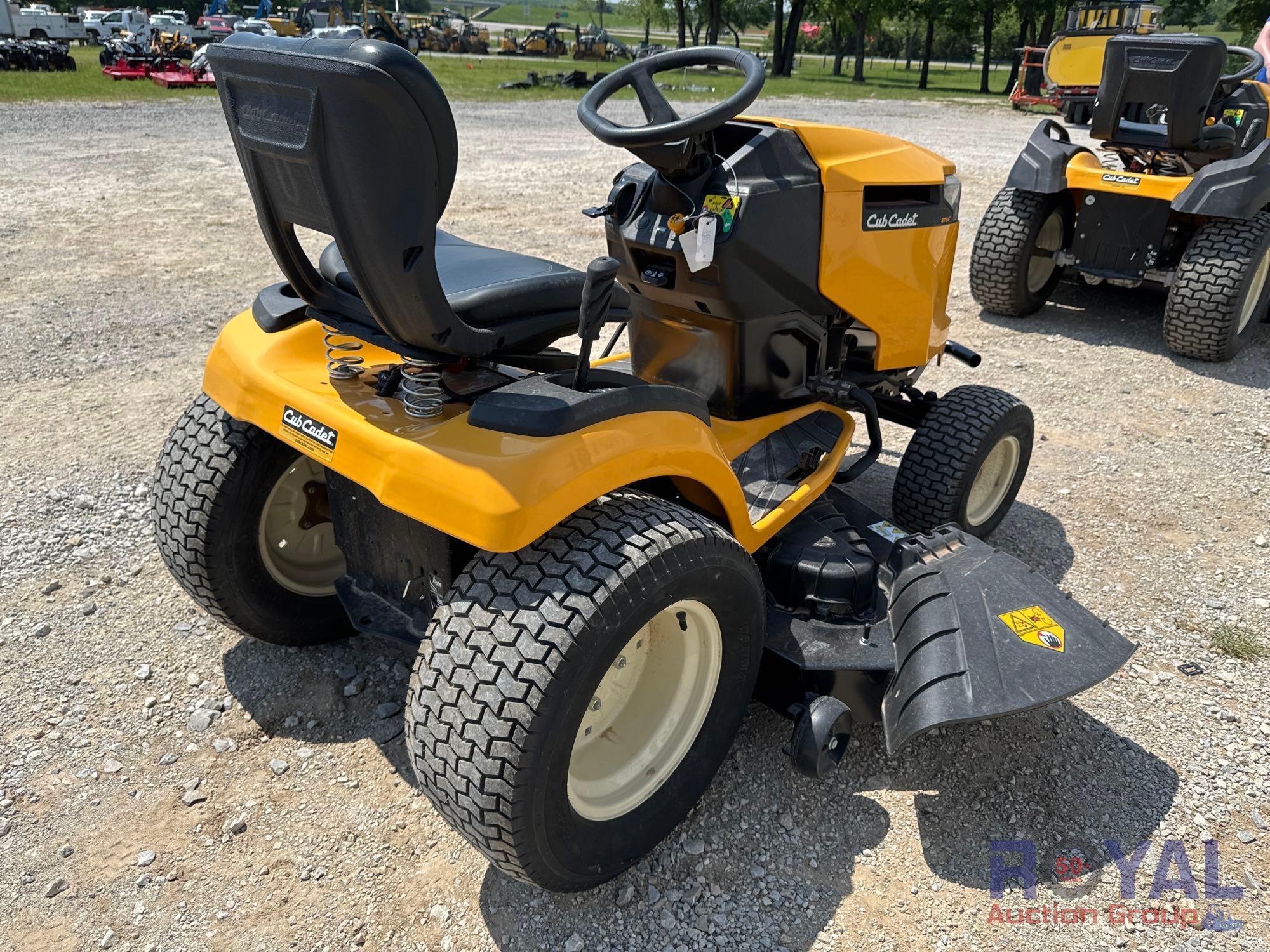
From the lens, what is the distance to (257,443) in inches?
96.0

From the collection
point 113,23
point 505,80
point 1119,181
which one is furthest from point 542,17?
point 1119,181

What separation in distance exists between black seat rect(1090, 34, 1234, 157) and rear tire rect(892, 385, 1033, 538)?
3219mm

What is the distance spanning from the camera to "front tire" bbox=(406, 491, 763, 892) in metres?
1.78

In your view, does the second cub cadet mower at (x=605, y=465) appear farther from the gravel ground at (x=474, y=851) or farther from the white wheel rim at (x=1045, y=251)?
the white wheel rim at (x=1045, y=251)

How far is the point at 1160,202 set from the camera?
5742 millimetres

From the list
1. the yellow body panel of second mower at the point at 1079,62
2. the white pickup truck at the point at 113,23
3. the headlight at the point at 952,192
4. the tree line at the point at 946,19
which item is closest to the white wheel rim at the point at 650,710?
the headlight at the point at 952,192

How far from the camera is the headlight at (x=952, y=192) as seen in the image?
3.14 meters

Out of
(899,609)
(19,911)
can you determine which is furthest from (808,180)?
(19,911)

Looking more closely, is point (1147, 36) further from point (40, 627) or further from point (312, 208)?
point (40, 627)

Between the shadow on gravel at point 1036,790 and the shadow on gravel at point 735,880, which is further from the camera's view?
the shadow on gravel at point 1036,790

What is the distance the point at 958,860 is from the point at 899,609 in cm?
63

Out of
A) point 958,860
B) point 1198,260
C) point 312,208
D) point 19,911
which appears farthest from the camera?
point 1198,260

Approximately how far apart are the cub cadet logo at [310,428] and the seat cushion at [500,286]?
31 centimetres

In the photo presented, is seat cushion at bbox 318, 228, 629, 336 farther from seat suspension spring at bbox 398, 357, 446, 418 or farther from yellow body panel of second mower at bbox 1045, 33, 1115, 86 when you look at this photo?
yellow body panel of second mower at bbox 1045, 33, 1115, 86
